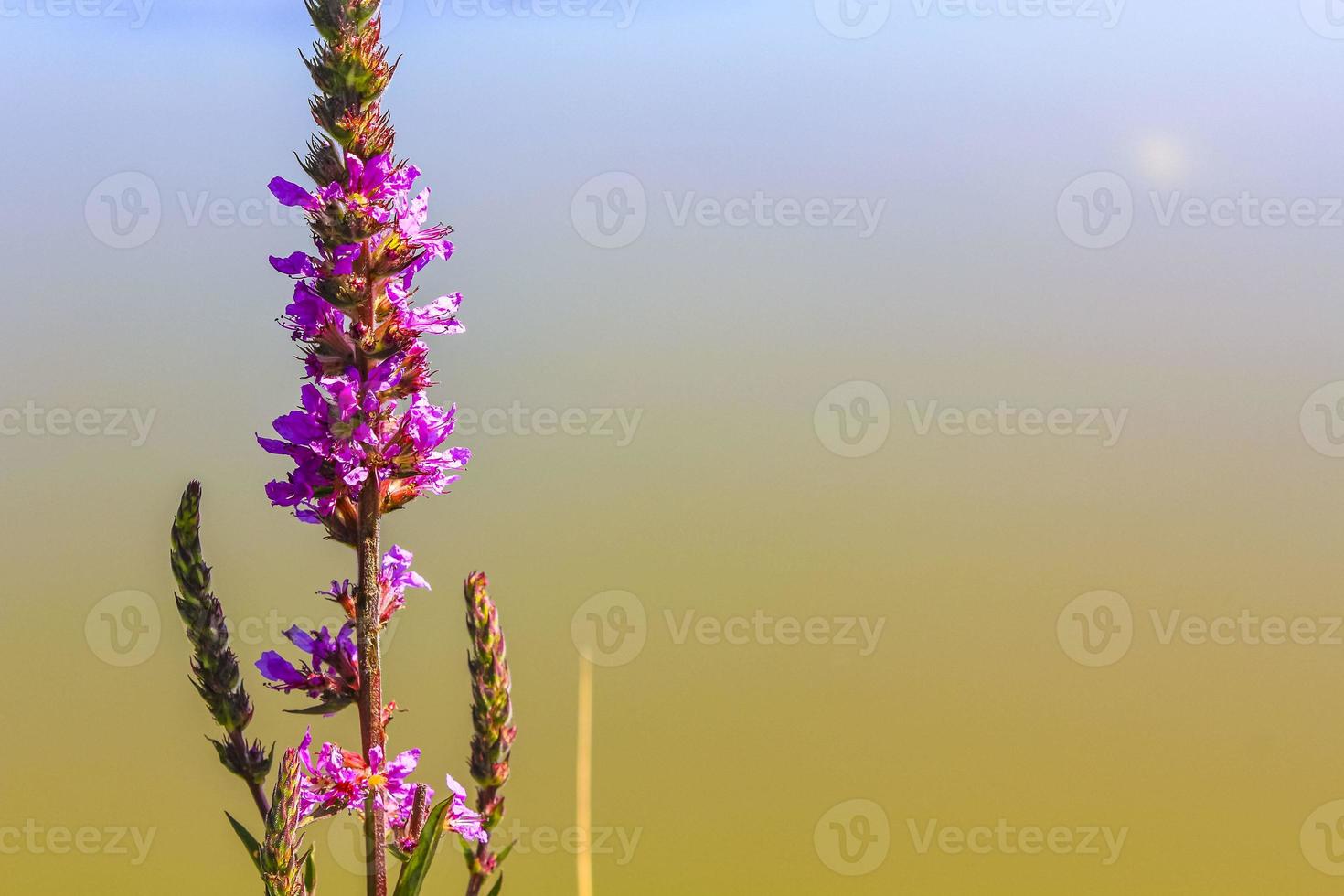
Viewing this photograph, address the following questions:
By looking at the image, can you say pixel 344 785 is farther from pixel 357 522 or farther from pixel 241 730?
pixel 357 522

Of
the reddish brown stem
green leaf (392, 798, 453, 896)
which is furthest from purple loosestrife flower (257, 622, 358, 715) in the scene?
green leaf (392, 798, 453, 896)

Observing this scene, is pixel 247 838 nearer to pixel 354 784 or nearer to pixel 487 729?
pixel 354 784

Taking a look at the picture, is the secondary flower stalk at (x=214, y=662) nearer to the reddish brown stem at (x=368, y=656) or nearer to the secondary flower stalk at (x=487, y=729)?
the reddish brown stem at (x=368, y=656)

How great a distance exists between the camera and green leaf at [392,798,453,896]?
3.24 metres

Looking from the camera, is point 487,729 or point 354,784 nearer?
point 354,784

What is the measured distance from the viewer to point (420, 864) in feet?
10.7

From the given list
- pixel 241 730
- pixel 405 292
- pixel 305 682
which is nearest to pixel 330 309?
pixel 405 292

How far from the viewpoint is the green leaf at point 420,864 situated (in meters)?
3.24

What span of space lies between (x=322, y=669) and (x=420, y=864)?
66 cm

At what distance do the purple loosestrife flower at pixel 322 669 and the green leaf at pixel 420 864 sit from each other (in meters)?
0.45

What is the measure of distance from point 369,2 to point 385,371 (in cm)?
118

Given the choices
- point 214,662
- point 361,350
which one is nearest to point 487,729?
point 214,662

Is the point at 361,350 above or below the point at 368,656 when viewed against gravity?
above

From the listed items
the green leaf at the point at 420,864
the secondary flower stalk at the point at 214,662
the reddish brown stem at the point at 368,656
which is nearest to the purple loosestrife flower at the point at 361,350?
the reddish brown stem at the point at 368,656
